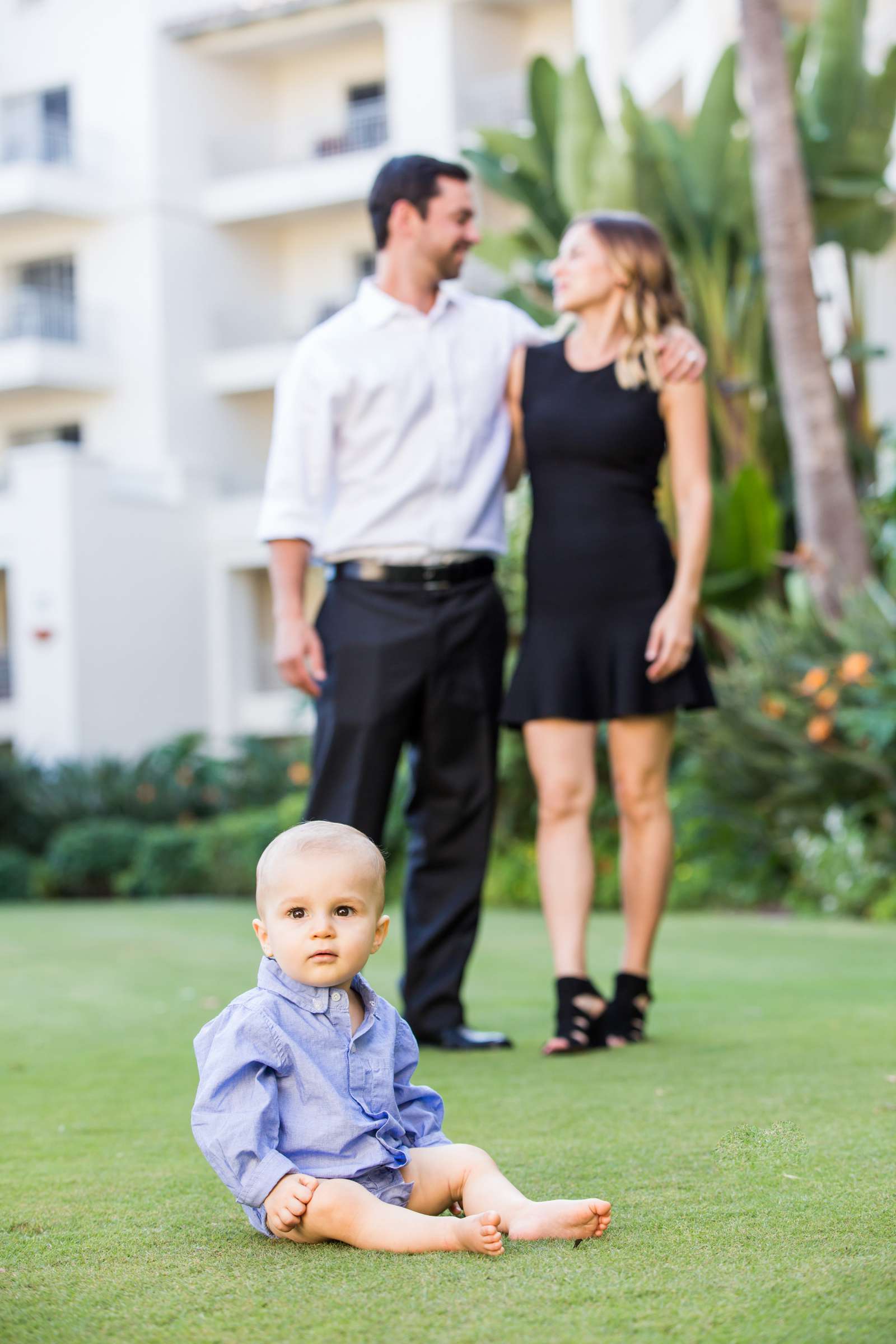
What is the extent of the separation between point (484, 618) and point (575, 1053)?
1023 mm

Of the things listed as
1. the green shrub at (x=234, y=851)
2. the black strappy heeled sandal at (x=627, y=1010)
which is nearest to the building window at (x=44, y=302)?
the green shrub at (x=234, y=851)

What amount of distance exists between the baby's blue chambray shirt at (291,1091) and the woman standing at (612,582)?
1.63m

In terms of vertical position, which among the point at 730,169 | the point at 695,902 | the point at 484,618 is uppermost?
the point at 730,169

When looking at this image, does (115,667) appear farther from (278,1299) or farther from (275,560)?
(278,1299)

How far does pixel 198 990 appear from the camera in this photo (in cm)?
534

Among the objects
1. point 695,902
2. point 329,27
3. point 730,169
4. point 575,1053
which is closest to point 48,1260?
point 575,1053

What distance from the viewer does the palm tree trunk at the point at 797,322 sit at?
8.74 m

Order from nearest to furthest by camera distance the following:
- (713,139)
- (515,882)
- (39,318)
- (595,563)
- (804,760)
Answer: (595,563)
(804,760)
(713,139)
(515,882)
(39,318)

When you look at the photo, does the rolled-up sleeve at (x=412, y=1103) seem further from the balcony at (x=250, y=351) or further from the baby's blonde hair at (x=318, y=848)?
the balcony at (x=250, y=351)

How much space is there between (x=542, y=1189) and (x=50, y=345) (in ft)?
78.9

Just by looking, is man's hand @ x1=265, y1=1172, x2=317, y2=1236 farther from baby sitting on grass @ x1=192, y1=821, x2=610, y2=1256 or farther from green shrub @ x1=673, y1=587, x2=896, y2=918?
green shrub @ x1=673, y1=587, x2=896, y2=918

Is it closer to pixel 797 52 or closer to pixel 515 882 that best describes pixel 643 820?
pixel 515 882

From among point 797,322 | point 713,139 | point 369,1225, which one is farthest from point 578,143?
point 369,1225

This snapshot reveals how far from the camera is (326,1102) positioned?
221 cm
